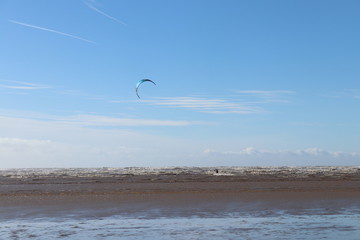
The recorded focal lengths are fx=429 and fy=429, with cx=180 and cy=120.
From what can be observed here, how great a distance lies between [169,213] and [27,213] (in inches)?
267

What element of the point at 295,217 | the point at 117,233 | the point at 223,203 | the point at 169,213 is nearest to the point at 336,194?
the point at 223,203

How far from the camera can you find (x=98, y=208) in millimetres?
21812

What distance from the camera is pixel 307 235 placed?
541 inches

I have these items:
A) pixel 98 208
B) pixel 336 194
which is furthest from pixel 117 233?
pixel 336 194

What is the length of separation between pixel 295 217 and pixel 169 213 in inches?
220

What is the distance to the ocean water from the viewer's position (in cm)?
1404

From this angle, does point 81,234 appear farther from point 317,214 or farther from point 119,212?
point 317,214

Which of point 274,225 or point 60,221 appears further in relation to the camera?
point 60,221

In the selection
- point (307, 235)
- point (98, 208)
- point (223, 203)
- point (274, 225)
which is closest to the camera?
point (307, 235)

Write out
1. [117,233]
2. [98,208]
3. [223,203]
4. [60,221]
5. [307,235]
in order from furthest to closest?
[223,203] < [98,208] < [60,221] < [117,233] < [307,235]

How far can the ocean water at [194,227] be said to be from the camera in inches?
553

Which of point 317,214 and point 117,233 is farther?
point 317,214

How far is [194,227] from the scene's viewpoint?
15.7 meters

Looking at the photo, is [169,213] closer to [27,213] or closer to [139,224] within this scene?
[139,224]
